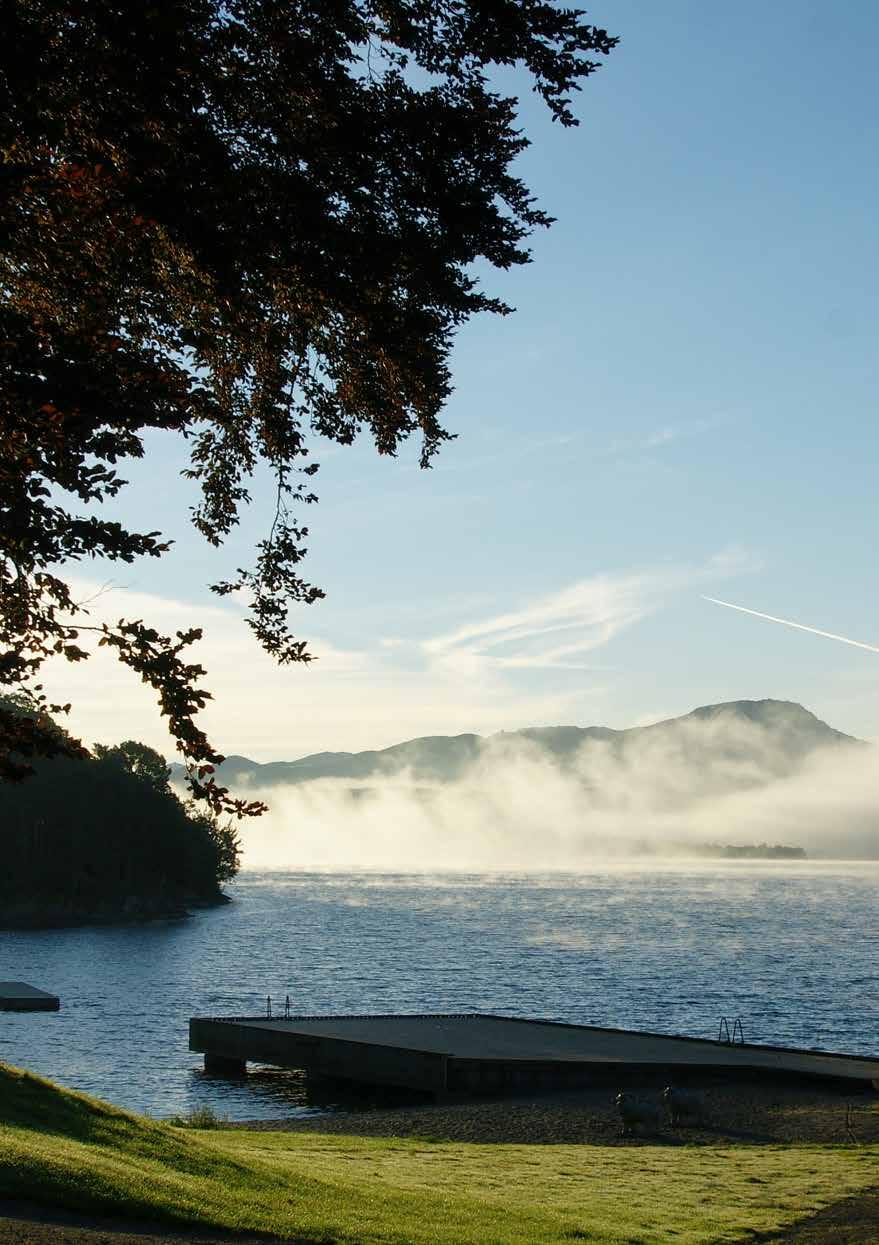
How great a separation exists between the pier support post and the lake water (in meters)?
0.85

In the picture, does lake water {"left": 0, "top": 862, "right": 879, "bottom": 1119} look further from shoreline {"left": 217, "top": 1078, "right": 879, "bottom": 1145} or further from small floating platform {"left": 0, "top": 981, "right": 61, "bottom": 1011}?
shoreline {"left": 217, "top": 1078, "right": 879, "bottom": 1145}

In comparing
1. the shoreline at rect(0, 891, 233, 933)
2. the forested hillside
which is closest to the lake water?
the shoreline at rect(0, 891, 233, 933)

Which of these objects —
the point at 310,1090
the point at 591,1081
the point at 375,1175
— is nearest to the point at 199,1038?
the point at 310,1090

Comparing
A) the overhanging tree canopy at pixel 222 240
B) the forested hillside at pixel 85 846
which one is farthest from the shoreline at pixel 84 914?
the overhanging tree canopy at pixel 222 240

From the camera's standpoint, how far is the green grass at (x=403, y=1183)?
15.0 metres

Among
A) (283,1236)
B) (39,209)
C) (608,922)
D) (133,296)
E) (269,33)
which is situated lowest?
(608,922)

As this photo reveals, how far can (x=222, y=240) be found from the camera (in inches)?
509

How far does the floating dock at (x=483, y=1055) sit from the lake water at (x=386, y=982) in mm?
1541

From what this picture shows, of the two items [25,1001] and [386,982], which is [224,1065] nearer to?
[25,1001]

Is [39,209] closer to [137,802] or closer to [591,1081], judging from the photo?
[591,1081]

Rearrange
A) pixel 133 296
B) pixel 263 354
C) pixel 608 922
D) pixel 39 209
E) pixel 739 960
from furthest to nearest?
pixel 608 922
pixel 739 960
pixel 263 354
pixel 133 296
pixel 39 209

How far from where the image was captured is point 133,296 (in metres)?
14.3

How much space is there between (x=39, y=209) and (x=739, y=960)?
108 meters

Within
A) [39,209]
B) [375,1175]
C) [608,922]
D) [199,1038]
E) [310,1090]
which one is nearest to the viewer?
[39,209]
